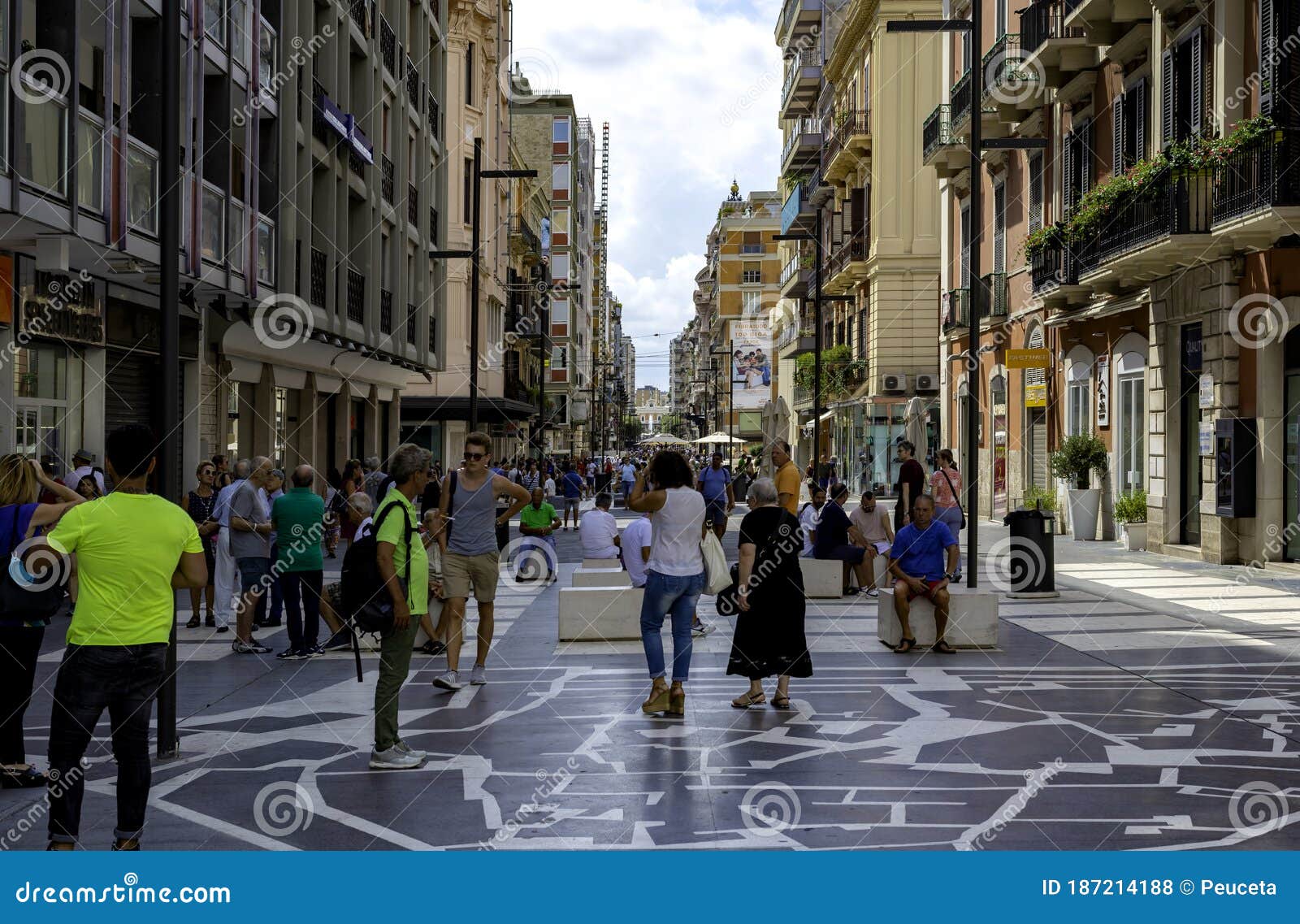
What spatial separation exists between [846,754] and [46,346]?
492 inches

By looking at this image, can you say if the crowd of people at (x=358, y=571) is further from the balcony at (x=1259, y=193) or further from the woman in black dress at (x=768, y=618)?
the balcony at (x=1259, y=193)

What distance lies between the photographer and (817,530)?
18.0 meters

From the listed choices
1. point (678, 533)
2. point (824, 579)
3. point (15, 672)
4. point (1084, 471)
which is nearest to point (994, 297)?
point (1084, 471)

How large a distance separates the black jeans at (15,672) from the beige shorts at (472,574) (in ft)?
12.8

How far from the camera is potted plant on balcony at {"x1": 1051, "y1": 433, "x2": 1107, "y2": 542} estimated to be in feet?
87.6

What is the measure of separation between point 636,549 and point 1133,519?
13063 millimetres

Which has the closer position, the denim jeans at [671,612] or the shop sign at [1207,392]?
the denim jeans at [671,612]

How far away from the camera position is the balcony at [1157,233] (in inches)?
794

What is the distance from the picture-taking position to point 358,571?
324 inches

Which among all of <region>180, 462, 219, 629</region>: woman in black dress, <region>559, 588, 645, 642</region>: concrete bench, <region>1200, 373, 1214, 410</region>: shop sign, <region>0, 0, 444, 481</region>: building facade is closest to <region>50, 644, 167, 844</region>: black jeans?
<region>0, 0, 444, 481</region>: building facade

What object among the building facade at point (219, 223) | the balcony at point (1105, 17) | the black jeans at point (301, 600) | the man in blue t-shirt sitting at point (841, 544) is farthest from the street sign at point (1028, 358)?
the black jeans at point (301, 600)

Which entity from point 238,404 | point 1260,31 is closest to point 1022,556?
point 1260,31

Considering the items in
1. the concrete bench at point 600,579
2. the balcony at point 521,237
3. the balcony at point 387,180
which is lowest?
the concrete bench at point 600,579

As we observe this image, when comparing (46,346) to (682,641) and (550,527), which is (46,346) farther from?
(682,641)
